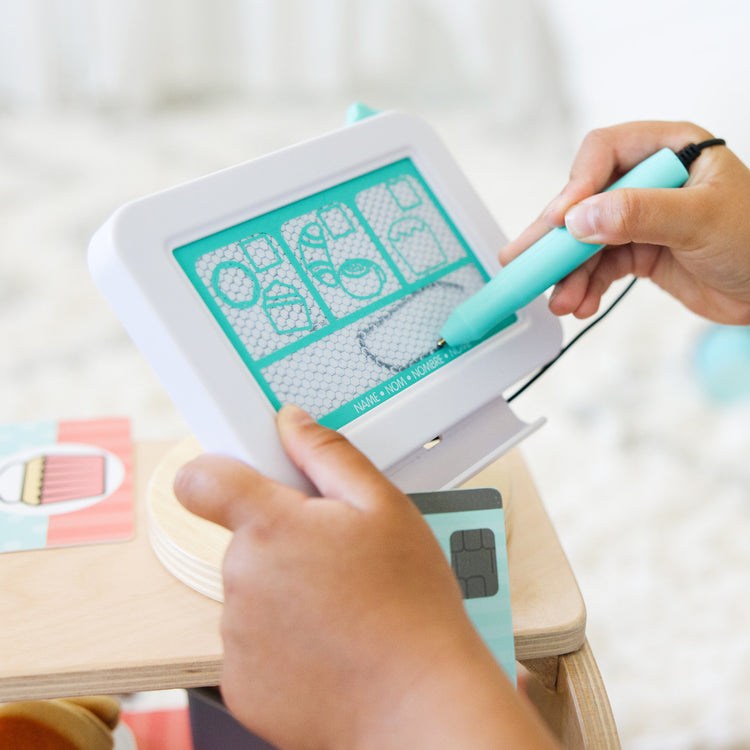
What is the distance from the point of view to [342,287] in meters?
0.55

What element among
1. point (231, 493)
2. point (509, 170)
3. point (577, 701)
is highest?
point (231, 493)

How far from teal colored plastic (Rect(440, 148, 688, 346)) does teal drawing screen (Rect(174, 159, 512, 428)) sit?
2 cm

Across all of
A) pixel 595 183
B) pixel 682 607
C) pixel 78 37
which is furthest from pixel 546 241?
pixel 78 37

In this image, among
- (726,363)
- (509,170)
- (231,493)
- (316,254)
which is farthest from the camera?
(509,170)

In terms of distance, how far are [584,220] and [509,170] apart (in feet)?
5.85

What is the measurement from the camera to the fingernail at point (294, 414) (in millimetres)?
470

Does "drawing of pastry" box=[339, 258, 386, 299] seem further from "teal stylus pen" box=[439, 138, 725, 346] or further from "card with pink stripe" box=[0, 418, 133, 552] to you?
"card with pink stripe" box=[0, 418, 133, 552]

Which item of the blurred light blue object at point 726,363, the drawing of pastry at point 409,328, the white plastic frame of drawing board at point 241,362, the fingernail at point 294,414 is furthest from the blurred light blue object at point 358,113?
the blurred light blue object at point 726,363

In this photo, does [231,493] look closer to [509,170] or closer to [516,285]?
[516,285]

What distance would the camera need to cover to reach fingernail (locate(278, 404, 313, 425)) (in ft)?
1.54

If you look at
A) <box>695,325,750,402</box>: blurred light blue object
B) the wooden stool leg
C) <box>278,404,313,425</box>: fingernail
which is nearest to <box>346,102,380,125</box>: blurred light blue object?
<box>278,404,313,425</box>: fingernail

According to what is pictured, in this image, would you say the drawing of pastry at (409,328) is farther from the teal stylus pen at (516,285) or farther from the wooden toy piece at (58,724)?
the wooden toy piece at (58,724)

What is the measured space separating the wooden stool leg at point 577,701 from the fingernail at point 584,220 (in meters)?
0.26

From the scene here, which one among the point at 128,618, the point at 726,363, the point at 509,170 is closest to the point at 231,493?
the point at 128,618
